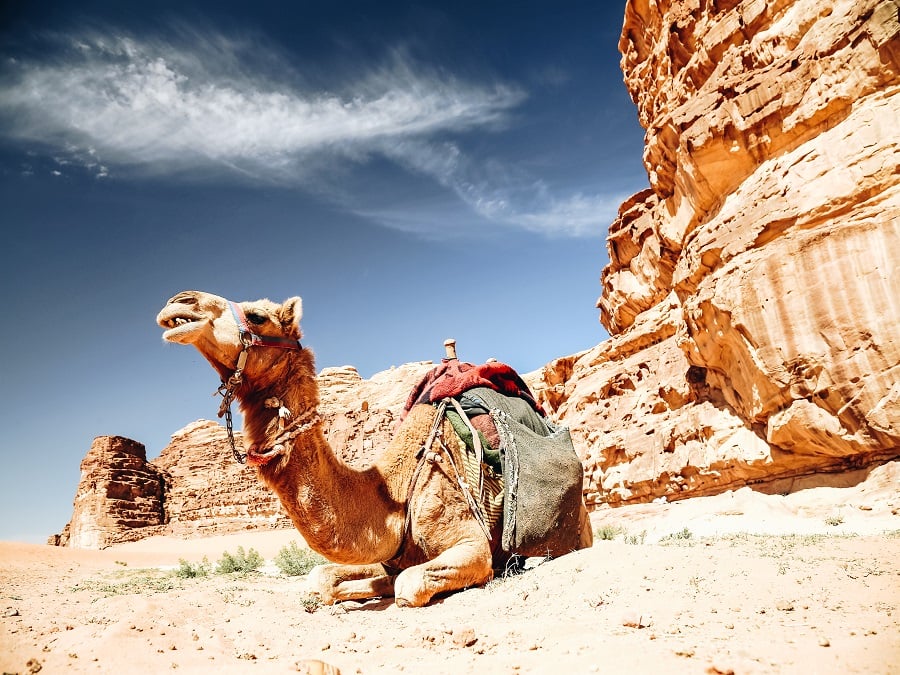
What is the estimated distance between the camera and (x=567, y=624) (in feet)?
9.43

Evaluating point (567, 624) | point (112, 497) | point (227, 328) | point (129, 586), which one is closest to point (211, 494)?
point (112, 497)

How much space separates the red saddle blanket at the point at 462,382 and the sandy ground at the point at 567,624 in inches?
70.0

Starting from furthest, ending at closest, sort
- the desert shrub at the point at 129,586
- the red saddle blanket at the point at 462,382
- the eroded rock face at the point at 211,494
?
1. the eroded rock face at the point at 211,494
2. the desert shrub at the point at 129,586
3. the red saddle blanket at the point at 462,382

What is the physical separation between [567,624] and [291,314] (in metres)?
2.83

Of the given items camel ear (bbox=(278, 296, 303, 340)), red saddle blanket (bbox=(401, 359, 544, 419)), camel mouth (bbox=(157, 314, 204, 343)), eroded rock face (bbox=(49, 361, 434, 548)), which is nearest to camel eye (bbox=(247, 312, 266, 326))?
camel ear (bbox=(278, 296, 303, 340))

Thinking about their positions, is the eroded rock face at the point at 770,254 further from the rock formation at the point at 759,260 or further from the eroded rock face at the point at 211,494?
the eroded rock face at the point at 211,494

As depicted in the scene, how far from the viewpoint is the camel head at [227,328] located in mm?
3834

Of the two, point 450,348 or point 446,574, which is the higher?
point 450,348

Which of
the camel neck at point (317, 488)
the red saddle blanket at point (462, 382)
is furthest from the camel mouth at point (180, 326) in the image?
the red saddle blanket at point (462, 382)

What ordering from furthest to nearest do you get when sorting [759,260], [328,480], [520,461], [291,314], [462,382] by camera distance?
1. [759,260]
2. [462,382]
3. [520,461]
4. [291,314]
5. [328,480]

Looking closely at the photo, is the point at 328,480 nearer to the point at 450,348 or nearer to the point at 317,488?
the point at 317,488

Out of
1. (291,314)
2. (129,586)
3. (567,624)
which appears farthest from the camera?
(129,586)

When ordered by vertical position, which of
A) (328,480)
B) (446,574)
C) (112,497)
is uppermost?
(112,497)

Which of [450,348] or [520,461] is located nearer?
[520,461]
